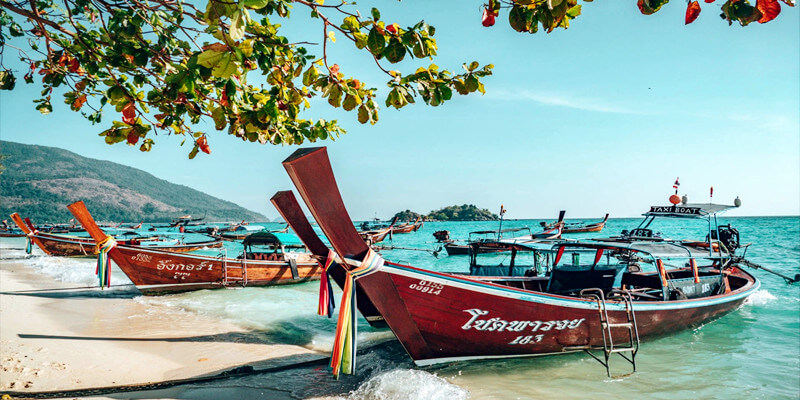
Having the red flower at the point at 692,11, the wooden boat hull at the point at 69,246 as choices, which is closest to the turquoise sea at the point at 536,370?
the red flower at the point at 692,11

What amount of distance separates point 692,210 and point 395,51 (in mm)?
9137

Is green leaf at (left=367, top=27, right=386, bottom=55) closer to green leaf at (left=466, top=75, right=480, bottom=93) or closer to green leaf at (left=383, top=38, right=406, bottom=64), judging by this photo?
green leaf at (left=383, top=38, right=406, bottom=64)

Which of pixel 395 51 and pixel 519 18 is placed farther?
pixel 395 51

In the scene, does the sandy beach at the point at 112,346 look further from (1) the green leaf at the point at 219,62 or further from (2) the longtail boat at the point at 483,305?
(1) the green leaf at the point at 219,62

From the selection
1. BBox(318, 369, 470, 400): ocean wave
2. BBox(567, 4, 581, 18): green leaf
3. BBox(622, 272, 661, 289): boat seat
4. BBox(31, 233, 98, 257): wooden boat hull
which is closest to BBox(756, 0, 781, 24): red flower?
BBox(567, 4, 581, 18): green leaf

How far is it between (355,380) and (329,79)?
491 cm

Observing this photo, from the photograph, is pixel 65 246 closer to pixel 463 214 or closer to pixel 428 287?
pixel 428 287

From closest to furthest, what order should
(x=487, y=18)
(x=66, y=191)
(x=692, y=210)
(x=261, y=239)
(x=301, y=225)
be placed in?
1. (x=487, y=18)
2. (x=301, y=225)
3. (x=692, y=210)
4. (x=261, y=239)
5. (x=66, y=191)

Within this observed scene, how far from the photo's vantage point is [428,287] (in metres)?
5.46

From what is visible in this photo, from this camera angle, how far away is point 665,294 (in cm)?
807

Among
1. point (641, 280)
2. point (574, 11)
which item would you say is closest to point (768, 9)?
point (574, 11)

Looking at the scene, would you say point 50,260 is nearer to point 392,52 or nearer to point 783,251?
point 392,52

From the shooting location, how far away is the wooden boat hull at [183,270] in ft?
40.9

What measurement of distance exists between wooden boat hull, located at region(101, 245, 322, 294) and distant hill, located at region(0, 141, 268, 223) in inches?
4953
